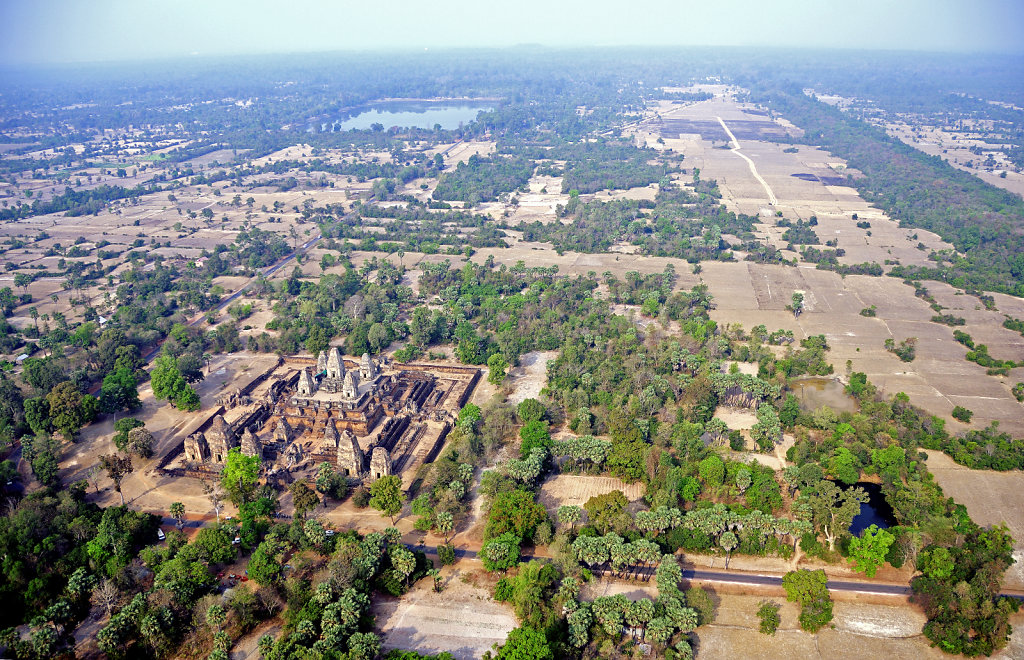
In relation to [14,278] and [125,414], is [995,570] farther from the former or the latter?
[14,278]

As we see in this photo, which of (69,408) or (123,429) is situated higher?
(69,408)

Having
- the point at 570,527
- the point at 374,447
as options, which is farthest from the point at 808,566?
the point at 374,447

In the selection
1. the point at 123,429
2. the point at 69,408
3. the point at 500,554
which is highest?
the point at 69,408

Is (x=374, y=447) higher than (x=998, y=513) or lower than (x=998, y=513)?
higher

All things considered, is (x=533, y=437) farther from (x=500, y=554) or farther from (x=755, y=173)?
(x=755, y=173)

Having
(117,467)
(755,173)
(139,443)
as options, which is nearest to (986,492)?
(117,467)

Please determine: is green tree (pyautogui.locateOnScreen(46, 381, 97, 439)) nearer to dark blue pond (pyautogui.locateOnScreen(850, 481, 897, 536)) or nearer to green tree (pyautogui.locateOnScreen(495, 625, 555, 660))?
green tree (pyautogui.locateOnScreen(495, 625, 555, 660))
